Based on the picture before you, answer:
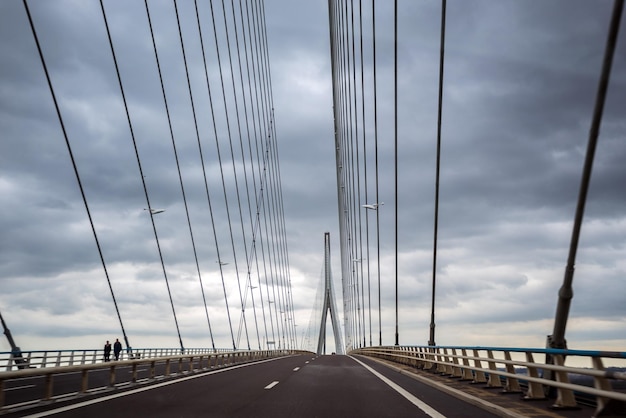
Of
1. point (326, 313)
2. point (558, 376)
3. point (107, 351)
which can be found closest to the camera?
point (558, 376)

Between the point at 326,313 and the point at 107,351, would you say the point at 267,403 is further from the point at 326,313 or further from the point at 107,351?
the point at 326,313

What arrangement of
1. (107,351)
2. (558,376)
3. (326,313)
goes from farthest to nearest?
(326,313) < (107,351) < (558,376)

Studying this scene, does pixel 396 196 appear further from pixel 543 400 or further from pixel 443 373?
pixel 543 400

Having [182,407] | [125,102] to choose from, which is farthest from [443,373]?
[125,102]

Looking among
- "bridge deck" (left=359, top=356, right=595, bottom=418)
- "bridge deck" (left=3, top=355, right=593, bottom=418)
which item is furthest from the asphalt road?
"bridge deck" (left=359, top=356, right=595, bottom=418)

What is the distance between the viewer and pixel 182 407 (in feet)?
32.5

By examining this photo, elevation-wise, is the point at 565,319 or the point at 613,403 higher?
the point at 565,319

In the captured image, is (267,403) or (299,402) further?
(299,402)

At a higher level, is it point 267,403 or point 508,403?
point 267,403

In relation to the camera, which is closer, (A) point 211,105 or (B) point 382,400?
(B) point 382,400

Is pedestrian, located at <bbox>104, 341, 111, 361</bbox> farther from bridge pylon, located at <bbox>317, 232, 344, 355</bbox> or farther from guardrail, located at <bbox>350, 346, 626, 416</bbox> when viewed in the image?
bridge pylon, located at <bbox>317, 232, 344, 355</bbox>

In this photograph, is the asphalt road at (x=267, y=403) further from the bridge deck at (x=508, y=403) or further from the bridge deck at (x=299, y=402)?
the bridge deck at (x=508, y=403)

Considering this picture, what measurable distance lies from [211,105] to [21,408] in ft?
93.1

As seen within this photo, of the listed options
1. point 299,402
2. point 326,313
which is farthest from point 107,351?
point 326,313
